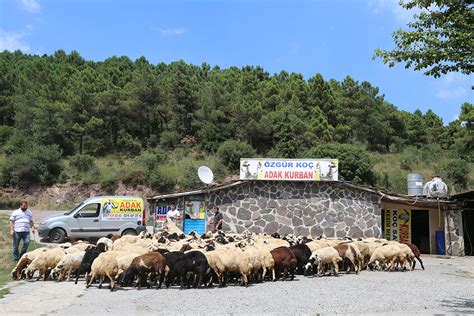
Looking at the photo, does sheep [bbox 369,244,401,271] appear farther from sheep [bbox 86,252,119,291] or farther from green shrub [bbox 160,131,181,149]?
green shrub [bbox 160,131,181,149]

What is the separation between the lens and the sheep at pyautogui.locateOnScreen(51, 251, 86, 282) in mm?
10930

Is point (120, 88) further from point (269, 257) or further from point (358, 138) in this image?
point (269, 257)

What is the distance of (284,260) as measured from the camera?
11391mm

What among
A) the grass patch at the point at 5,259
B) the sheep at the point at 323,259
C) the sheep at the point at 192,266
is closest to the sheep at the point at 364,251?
the sheep at the point at 323,259

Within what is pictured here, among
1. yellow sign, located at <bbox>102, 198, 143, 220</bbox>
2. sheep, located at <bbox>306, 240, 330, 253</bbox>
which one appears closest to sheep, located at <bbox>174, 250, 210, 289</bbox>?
sheep, located at <bbox>306, 240, 330, 253</bbox>

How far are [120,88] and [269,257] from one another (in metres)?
42.8

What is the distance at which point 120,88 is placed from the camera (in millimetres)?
50594

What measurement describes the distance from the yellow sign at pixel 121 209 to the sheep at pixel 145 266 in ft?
30.9

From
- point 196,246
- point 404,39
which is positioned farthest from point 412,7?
point 196,246

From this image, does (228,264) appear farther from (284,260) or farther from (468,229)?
(468,229)

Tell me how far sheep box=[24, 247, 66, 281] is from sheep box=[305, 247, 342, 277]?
6268 mm

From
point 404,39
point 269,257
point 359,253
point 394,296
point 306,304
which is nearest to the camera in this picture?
point 404,39

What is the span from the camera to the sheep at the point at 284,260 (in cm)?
1138

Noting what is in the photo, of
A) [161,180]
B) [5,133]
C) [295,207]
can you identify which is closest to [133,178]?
[161,180]
